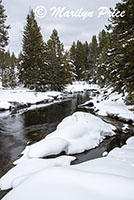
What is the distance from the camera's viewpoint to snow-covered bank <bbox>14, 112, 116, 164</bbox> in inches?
228

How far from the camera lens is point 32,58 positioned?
22984 millimetres

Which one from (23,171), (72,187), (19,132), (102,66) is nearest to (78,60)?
(102,66)

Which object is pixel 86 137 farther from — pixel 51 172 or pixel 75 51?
pixel 75 51

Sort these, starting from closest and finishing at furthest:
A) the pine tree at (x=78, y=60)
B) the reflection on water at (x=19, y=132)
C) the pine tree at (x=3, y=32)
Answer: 1. the reflection on water at (x=19, y=132)
2. the pine tree at (x=3, y=32)
3. the pine tree at (x=78, y=60)

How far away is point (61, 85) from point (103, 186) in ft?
84.8

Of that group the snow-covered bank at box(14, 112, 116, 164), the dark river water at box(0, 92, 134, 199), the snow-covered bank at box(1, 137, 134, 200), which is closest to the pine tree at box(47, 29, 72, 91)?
the dark river water at box(0, 92, 134, 199)

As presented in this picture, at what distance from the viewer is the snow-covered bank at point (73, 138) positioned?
578 centimetres

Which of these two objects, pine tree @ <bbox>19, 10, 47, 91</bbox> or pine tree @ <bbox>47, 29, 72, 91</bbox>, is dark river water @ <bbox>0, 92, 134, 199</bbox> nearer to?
pine tree @ <bbox>19, 10, 47, 91</bbox>

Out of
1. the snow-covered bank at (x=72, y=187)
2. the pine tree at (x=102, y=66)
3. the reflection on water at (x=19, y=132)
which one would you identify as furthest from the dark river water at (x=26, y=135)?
the pine tree at (x=102, y=66)

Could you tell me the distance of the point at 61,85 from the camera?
2795cm

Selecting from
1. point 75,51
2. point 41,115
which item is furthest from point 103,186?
point 75,51

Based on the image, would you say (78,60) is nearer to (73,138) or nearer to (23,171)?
(73,138)

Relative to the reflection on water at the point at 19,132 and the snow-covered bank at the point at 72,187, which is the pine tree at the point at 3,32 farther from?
the snow-covered bank at the point at 72,187

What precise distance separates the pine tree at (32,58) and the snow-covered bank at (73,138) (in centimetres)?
1527
